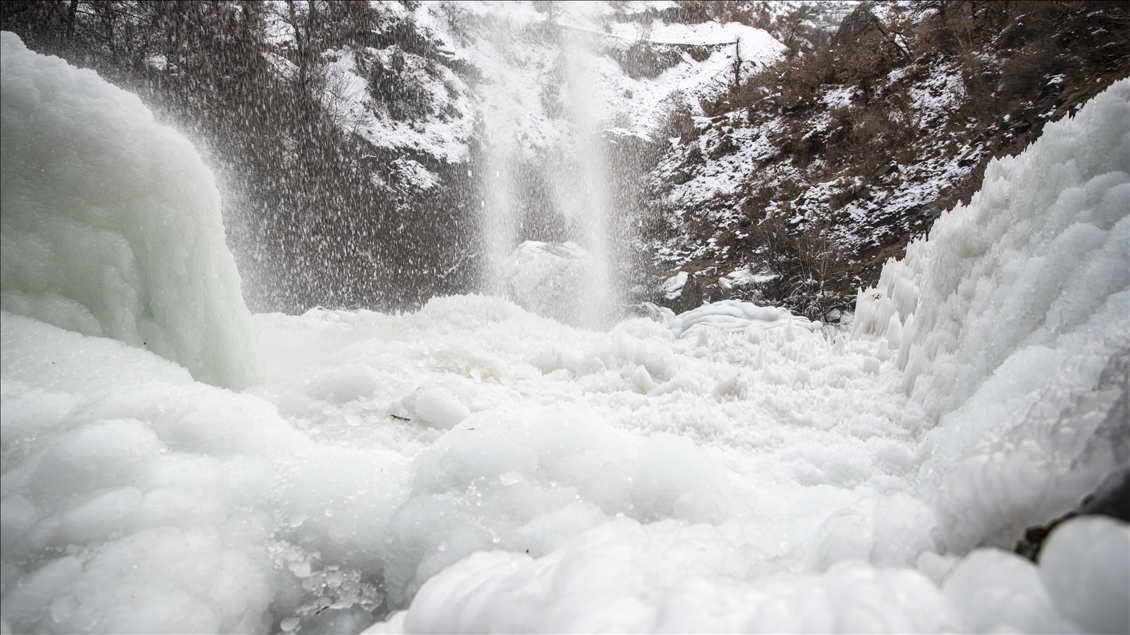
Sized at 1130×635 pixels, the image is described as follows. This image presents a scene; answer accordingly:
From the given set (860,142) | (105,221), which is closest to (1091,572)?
(105,221)

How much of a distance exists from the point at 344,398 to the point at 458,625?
1.89m

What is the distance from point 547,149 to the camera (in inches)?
717

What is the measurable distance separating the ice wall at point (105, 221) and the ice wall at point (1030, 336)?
2.78 metres

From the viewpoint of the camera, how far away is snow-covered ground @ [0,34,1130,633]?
709mm

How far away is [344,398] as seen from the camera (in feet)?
8.25

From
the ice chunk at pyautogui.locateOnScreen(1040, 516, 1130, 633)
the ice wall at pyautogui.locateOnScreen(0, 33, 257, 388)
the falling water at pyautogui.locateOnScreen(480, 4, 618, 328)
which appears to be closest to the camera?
the ice chunk at pyautogui.locateOnScreen(1040, 516, 1130, 633)

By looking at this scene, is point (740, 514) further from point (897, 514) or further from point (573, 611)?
point (573, 611)

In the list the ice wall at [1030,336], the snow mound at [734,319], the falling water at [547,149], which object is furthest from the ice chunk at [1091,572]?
the falling water at [547,149]

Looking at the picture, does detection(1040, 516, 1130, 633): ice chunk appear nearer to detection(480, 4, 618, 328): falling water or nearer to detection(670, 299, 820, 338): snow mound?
detection(670, 299, 820, 338): snow mound

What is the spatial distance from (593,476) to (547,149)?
704 inches

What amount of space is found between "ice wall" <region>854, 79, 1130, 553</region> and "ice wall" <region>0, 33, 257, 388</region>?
2.78 m

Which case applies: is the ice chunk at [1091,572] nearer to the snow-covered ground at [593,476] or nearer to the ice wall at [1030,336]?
the snow-covered ground at [593,476]

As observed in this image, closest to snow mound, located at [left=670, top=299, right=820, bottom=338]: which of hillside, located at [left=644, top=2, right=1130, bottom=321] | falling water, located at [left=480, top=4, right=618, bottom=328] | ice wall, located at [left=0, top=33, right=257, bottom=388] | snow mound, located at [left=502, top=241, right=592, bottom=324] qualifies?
hillside, located at [left=644, top=2, right=1130, bottom=321]

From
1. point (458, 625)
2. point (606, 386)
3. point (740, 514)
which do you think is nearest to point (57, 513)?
point (458, 625)
